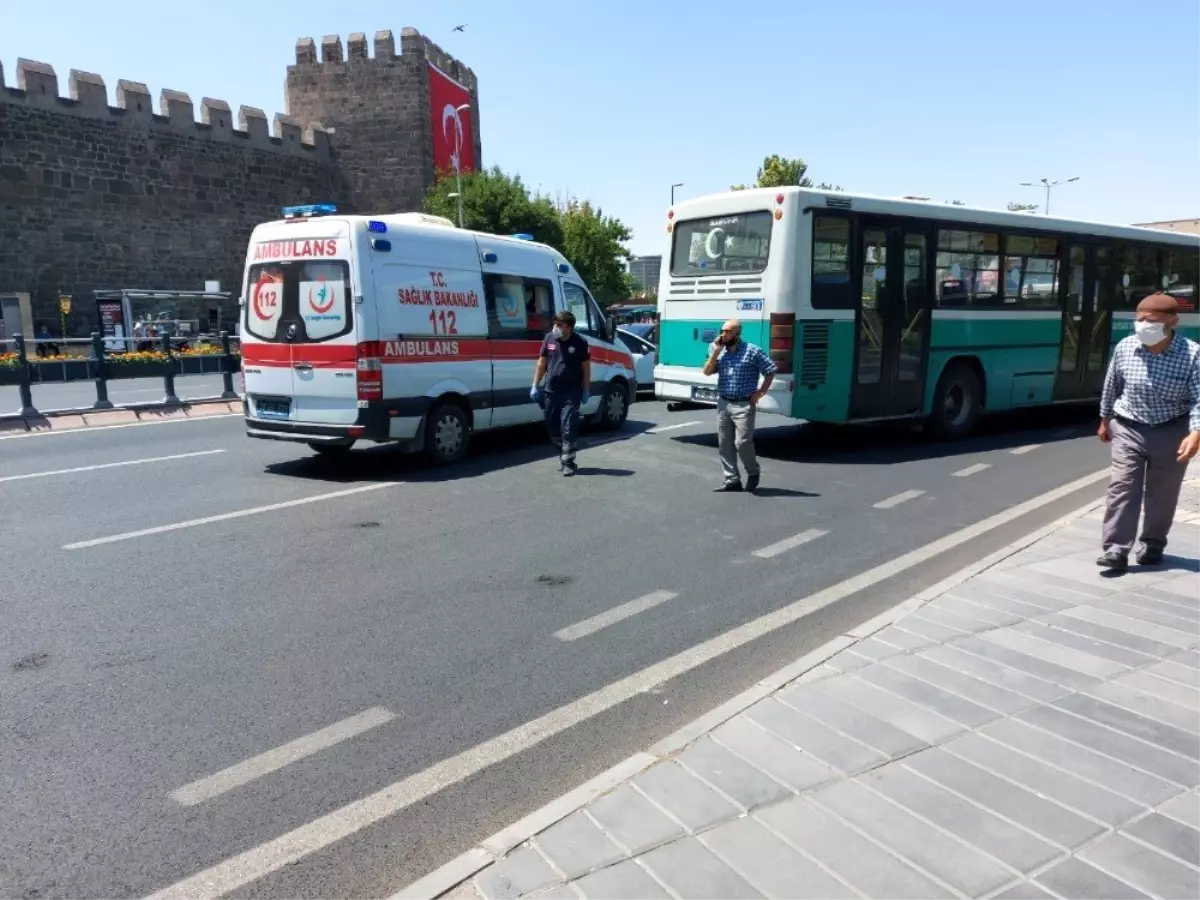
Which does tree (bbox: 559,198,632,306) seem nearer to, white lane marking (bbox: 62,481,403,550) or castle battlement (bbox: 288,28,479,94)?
castle battlement (bbox: 288,28,479,94)

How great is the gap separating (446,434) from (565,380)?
4.95 ft

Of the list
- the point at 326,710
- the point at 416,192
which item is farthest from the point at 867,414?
the point at 416,192

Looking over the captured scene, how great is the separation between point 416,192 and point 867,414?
30.8 metres

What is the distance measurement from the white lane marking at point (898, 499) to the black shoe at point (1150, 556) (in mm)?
2322

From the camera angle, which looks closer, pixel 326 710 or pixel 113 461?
pixel 326 710

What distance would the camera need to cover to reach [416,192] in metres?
37.4

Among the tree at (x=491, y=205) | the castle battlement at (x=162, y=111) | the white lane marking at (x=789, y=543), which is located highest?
the castle battlement at (x=162, y=111)

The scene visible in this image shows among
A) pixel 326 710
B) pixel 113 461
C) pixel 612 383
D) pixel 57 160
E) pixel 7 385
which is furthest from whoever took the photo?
pixel 57 160

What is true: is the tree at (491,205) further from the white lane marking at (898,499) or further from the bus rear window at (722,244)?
the white lane marking at (898,499)

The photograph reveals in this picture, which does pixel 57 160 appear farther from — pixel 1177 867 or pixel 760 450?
pixel 1177 867

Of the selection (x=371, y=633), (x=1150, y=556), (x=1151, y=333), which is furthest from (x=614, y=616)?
(x=1151, y=333)

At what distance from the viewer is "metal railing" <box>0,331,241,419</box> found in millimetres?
13766

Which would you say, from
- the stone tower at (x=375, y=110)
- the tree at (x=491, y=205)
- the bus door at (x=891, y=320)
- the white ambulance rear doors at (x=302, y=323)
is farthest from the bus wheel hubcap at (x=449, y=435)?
the stone tower at (x=375, y=110)

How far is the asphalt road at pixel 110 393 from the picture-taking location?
14273 millimetres
